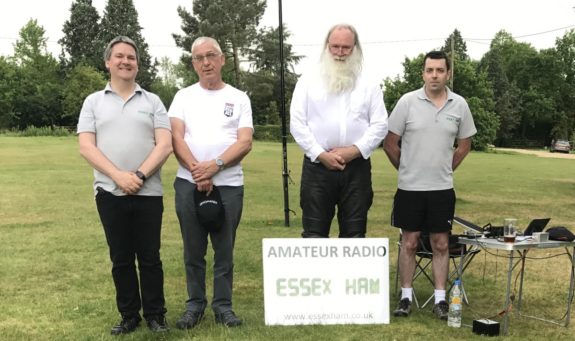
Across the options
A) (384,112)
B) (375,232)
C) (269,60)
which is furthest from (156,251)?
(269,60)

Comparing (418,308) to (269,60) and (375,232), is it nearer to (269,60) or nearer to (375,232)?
(375,232)

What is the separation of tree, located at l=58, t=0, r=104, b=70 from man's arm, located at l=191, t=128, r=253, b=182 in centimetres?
6773

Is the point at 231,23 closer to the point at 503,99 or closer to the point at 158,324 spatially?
the point at 503,99

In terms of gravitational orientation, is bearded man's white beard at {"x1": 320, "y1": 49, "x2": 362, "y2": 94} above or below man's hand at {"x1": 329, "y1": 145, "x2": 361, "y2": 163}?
above

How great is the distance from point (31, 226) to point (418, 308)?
249 inches

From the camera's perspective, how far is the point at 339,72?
4.01 m

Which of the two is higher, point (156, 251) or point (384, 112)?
point (384, 112)

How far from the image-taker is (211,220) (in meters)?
3.80

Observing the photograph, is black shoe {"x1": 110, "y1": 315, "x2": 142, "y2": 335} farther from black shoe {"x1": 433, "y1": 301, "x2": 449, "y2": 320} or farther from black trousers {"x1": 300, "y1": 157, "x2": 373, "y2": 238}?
black shoe {"x1": 433, "y1": 301, "x2": 449, "y2": 320}

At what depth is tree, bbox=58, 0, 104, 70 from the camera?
67312 mm

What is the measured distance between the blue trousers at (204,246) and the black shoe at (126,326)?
38cm

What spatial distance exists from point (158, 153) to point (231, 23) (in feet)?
144

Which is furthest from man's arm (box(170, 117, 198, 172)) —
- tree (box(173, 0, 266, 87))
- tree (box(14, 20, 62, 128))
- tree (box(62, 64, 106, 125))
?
tree (box(14, 20, 62, 128))

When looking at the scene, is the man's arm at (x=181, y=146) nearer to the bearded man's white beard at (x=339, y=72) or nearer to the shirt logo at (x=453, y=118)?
the bearded man's white beard at (x=339, y=72)
